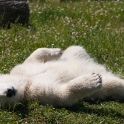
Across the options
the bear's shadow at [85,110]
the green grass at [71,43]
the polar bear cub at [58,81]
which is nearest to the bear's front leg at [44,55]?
the polar bear cub at [58,81]

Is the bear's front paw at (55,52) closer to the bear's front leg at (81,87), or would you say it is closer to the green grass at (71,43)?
the green grass at (71,43)

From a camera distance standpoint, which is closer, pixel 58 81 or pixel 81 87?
pixel 81 87

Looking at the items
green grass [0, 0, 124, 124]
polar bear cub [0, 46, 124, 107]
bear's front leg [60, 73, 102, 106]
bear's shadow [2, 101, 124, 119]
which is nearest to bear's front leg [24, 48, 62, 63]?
polar bear cub [0, 46, 124, 107]

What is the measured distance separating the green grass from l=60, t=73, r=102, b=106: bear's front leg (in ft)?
0.55

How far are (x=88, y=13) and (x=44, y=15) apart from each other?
3.05 feet

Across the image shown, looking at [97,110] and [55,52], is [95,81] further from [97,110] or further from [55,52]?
[55,52]

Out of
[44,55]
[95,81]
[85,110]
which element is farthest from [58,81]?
[44,55]

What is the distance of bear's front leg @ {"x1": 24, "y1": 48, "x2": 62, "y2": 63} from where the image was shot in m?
6.15

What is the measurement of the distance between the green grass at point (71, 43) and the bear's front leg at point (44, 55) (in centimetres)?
45

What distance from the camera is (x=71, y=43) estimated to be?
7.58 metres

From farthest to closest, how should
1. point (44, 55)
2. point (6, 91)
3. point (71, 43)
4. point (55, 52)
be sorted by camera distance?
point (71, 43) → point (55, 52) → point (44, 55) → point (6, 91)

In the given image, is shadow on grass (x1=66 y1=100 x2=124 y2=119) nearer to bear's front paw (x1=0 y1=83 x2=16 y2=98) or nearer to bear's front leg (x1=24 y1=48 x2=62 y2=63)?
bear's front paw (x1=0 y1=83 x2=16 y2=98)

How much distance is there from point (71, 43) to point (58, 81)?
234 cm

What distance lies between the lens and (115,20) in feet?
33.0
